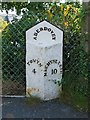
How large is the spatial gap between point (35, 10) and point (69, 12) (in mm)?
631

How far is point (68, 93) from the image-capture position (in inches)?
186

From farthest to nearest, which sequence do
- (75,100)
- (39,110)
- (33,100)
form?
(33,100)
(75,100)
(39,110)

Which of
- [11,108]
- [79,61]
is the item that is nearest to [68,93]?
[79,61]

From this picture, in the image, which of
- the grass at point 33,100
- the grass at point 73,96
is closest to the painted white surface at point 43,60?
the grass at point 33,100

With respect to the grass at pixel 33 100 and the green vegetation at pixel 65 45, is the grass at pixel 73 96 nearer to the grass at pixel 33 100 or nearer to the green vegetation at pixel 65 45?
the green vegetation at pixel 65 45

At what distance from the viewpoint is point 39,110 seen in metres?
4.44

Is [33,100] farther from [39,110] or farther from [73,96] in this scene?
[73,96]

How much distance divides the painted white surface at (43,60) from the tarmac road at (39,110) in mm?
217

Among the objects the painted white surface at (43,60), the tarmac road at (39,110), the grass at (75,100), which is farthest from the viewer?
the painted white surface at (43,60)

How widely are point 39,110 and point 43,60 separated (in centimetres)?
→ 73

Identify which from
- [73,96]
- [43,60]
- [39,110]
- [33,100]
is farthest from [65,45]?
[39,110]

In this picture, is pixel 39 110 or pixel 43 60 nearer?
pixel 39 110

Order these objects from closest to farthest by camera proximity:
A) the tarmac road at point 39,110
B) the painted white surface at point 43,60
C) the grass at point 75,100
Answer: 1. the tarmac road at point 39,110
2. the grass at point 75,100
3. the painted white surface at point 43,60

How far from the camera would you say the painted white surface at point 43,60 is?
15.1ft
